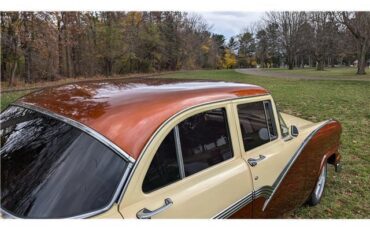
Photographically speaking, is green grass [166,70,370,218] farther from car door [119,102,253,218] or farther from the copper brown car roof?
the copper brown car roof

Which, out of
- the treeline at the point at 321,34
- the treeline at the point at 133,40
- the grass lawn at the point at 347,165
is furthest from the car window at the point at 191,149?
the treeline at the point at 321,34

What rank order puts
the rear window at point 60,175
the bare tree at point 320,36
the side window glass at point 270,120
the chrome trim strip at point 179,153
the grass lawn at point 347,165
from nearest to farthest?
the rear window at point 60,175
the chrome trim strip at point 179,153
the side window glass at point 270,120
the grass lawn at point 347,165
the bare tree at point 320,36

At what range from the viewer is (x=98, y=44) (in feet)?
117

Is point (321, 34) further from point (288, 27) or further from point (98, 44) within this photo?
point (98, 44)

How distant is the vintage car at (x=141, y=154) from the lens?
5.66 ft

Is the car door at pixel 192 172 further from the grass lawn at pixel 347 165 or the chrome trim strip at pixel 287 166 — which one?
the grass lawn at pixel 347 165

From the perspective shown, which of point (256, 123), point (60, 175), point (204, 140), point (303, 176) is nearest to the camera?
point (60, 175)

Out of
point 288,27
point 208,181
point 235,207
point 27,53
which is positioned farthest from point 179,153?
point 288,27

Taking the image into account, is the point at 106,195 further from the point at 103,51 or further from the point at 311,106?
the point at 103,51

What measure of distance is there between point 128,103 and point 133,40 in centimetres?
4042

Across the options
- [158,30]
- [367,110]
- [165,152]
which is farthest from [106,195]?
[158,30]

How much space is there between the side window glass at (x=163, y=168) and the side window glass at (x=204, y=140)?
0.09 meters

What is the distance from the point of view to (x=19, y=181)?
183 cm

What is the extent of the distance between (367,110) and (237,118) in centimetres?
958
